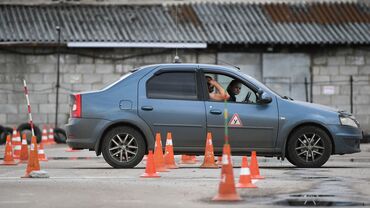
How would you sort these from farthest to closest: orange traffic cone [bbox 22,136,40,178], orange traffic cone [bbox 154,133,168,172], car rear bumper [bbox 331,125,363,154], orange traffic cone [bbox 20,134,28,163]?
1. orange traffic cone [bbox 20,134,28,163]
2. car rear bumper [bbox 331,125,363,154]
3. orange traffic cone [bbox 154,133,168,172]
4. orange traffic cone [bbox 22,136,40,178]

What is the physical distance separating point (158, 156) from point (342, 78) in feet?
57.6

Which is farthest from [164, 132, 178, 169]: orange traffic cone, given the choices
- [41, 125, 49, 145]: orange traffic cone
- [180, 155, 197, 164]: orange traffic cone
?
[41, 125, 49, 145]: orange traffic cone

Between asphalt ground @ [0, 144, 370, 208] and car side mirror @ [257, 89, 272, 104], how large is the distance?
1.05 meters

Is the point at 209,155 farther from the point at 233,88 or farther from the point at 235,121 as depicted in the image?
the point at 233,88

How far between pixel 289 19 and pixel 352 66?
247 centimetres

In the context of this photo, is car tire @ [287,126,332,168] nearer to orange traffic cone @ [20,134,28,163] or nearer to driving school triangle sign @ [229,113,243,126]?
driving school triangle sign @ [229,113,243,126]

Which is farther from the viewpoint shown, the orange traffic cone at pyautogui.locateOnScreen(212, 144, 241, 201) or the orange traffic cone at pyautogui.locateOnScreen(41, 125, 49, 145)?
the orange traffic cone at pyautogui.locateOnScreen(41, 125, 49, 145)

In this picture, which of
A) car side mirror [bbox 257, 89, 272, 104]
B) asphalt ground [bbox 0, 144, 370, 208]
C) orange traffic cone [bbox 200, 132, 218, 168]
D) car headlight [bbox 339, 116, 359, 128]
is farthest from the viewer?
car headlight [bbox 339, 116, 359, 128]

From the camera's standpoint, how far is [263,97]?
16109 mm

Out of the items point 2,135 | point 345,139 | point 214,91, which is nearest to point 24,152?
point 214,91

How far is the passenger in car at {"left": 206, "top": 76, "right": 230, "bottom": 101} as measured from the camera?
54.0 feet

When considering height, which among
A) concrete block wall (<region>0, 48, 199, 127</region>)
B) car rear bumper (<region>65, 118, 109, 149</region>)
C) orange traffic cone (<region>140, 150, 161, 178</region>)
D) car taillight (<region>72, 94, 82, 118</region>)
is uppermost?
concrete block wall (<region>0, 48, 199, 127</region>)

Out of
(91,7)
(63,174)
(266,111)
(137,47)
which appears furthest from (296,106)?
(91,7)

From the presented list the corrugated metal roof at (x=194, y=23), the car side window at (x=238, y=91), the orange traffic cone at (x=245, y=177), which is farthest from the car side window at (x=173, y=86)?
the corrugated metal roof at (x=194, y=23)
